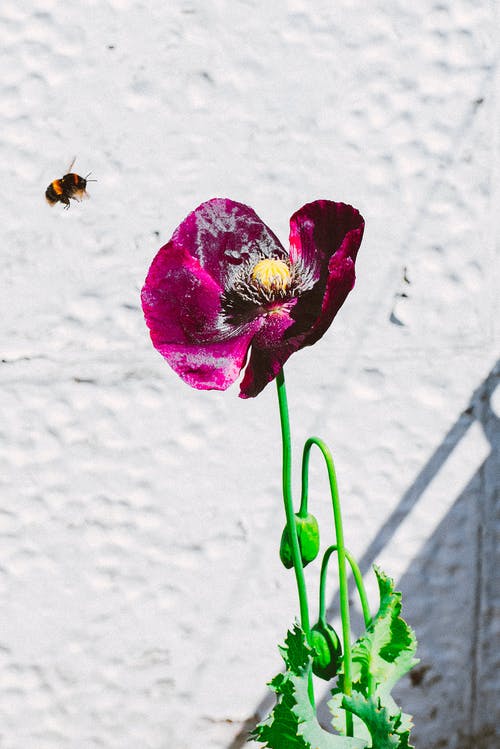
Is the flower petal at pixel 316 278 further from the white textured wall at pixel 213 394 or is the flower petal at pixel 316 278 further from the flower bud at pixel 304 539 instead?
the white textured wall at pixel 213 394

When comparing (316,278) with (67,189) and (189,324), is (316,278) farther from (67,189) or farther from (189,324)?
(67,189)

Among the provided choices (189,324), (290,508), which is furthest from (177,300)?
(290,508)

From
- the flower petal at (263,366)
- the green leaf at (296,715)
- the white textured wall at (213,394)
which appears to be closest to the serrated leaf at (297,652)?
the green leaf at (296,715)

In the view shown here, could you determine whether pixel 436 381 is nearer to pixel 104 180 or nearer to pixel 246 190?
pixel 246 190

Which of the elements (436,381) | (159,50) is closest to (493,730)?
(436,381)

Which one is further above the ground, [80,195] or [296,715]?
[80,195]
